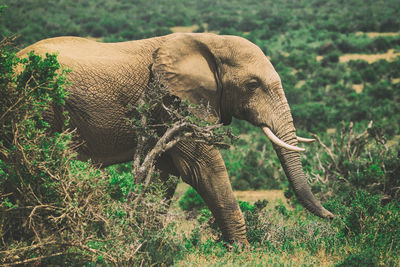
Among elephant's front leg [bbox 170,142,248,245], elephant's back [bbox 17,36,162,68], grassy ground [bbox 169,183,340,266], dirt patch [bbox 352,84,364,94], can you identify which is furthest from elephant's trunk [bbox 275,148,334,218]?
dirt patch [bbox 352,84,364,94]

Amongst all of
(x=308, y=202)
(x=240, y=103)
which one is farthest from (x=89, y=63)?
(x=308, y=202)

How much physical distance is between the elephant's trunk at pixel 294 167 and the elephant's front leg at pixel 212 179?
81cm

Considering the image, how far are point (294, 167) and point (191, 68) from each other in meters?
1.77

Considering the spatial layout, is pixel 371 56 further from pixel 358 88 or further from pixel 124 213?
pixel 124 213

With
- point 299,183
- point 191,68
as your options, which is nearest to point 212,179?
point 299,183

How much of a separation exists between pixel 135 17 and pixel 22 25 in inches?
926

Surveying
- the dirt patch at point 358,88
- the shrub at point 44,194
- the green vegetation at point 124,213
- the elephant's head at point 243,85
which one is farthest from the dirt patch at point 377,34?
the shrub at point 44,194

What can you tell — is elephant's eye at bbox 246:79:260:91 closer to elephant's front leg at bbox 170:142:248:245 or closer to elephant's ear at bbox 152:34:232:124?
elephant's ear at bbox 152:34:232:124

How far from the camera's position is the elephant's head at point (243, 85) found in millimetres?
6113

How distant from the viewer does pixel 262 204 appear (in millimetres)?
7418

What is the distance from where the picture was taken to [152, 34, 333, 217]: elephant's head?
6.11 meters

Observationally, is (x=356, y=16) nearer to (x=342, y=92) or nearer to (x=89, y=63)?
(x=342, y=92)

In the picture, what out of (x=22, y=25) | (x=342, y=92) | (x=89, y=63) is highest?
(x=89, y=63)

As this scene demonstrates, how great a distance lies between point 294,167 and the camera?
6.21 metres
